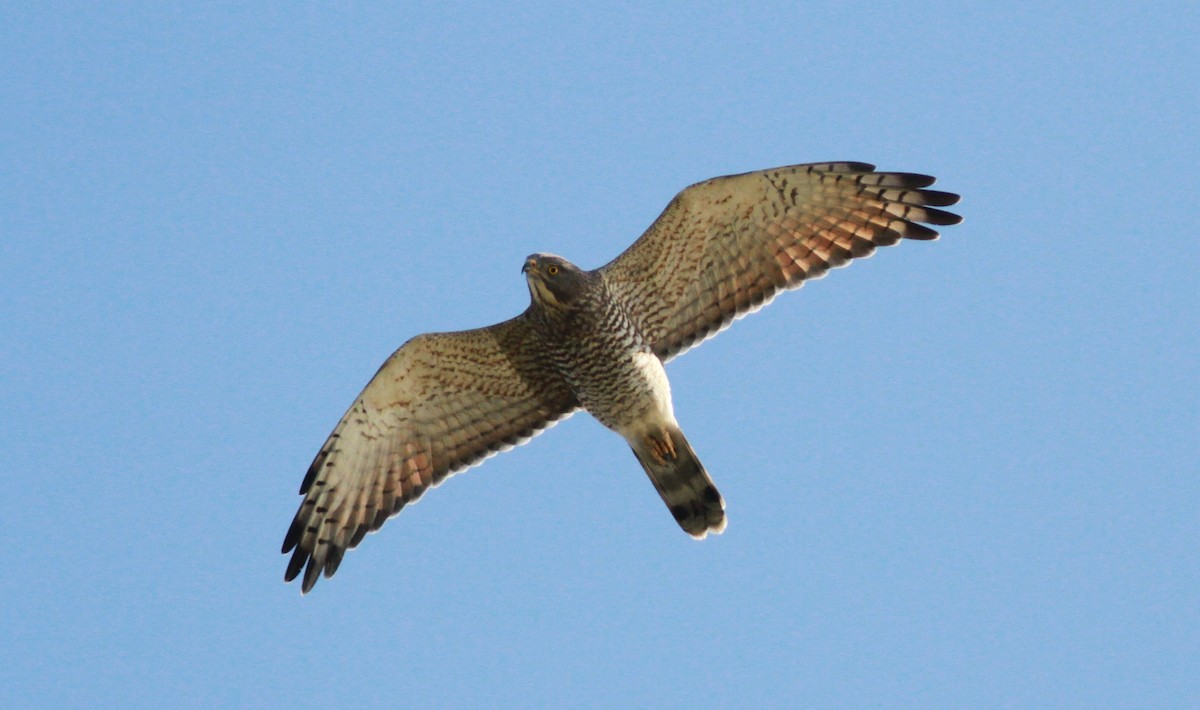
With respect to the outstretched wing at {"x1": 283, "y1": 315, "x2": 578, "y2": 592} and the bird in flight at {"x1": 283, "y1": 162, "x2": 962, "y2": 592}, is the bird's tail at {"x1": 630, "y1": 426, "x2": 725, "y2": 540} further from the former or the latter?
the outstretched wing at {"x1": 283, "y1": 315, "x2": 578, "y2": 592}

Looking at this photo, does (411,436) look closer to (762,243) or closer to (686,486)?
(686,486)

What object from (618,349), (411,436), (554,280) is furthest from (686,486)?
(411,436)

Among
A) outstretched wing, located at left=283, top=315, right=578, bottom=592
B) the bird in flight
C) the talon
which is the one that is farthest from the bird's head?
the talon

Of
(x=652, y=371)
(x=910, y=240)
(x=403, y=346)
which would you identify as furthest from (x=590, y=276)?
(x=910, y=240)

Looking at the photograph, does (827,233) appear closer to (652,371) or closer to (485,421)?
(652,371)

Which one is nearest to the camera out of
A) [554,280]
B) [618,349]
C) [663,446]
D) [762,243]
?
[554,280]

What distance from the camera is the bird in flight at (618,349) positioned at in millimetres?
10984

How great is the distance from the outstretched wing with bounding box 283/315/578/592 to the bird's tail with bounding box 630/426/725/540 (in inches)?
34.4

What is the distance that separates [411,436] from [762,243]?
313cm

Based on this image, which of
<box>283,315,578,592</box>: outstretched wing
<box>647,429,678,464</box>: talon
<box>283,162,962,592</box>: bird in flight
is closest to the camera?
<box>283,162,962,592</box>: bird in flight

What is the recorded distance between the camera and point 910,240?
442 inches

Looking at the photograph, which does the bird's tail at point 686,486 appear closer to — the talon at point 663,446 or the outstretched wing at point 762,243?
the talon at point 663,446

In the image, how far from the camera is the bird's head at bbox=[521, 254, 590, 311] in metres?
10.7

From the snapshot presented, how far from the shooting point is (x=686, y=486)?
11195 millimetres
